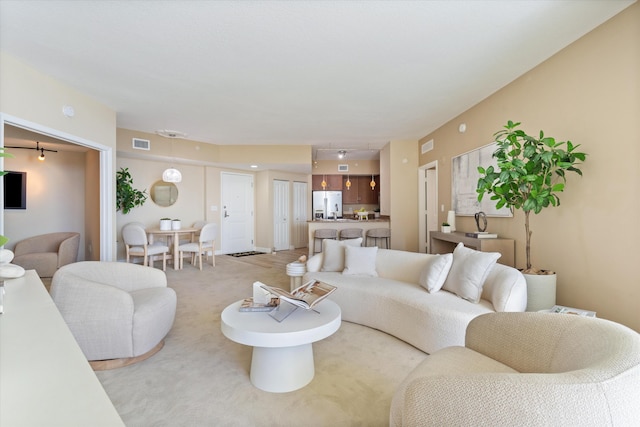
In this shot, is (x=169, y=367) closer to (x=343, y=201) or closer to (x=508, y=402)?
(x=508, y=402)

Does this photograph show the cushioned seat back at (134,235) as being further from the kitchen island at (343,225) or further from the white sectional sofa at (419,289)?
the white sectional sofa at (419,289)

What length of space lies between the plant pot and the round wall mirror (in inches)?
257

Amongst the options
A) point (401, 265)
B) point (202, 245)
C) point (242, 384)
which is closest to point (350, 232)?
point (401, 265)

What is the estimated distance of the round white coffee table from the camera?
5.88 ft

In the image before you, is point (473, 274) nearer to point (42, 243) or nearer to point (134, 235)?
point (134, 235)

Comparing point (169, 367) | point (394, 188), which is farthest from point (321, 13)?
point (394, 188)

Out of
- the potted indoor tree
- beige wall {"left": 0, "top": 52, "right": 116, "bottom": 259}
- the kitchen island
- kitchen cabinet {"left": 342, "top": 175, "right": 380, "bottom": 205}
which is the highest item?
beige wall {"left": 0, "top": 52, "right": 116, "bottom": 259}

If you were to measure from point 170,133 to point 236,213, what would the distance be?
2.71m

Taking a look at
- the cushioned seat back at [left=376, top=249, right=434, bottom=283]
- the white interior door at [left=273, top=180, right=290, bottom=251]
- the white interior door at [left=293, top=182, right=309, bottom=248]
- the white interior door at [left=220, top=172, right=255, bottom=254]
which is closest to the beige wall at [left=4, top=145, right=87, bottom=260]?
the white interior door at [left=220, top=172, right=255, bottom=254]

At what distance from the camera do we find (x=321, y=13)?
2172 millimetres

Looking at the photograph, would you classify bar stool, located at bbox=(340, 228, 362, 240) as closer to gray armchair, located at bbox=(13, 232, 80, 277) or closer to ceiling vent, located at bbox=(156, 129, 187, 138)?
ceiling vent, located at bbox=(156, 129, 187, 138)

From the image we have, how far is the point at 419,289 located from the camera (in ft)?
9.17

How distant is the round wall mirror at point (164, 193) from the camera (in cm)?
636

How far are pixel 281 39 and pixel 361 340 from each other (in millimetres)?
2687
